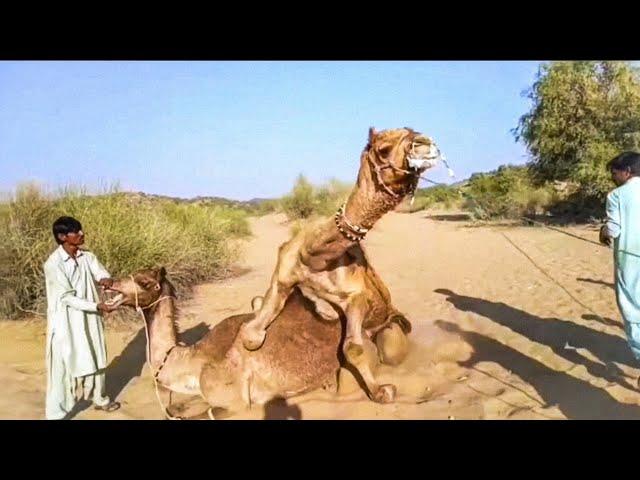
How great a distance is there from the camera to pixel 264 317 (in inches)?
197

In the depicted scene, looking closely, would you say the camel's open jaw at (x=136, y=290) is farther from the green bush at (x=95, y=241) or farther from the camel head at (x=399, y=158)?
the green bush at (x=95, y=241)

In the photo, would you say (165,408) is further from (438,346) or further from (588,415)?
(588,415)

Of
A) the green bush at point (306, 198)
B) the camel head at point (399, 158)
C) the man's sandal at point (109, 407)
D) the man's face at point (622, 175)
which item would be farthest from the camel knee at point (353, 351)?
the green bush at point (306, 198)

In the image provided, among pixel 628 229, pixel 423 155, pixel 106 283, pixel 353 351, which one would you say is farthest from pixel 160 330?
pixel 628 229

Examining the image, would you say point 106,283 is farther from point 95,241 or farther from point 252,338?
point 95,241

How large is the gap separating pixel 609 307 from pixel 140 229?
22.7 ft

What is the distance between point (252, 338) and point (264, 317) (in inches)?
7.4

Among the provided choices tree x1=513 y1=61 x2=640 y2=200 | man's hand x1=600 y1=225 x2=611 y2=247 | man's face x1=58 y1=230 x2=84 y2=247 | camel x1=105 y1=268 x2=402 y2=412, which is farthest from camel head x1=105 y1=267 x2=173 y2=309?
tree x1=513 y1=61 x2=640 y2=200

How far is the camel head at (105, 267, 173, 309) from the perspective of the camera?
189 inches

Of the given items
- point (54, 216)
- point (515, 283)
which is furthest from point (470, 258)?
point (54, 216)

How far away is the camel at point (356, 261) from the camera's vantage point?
4.03 meters

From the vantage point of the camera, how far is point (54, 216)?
32.6ft

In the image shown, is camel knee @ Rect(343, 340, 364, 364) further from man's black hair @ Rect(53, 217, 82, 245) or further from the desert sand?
man's black hair @ Rect(53, 217, 82, 245)

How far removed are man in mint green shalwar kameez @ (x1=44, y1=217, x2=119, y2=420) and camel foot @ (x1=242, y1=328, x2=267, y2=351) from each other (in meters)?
1.03
